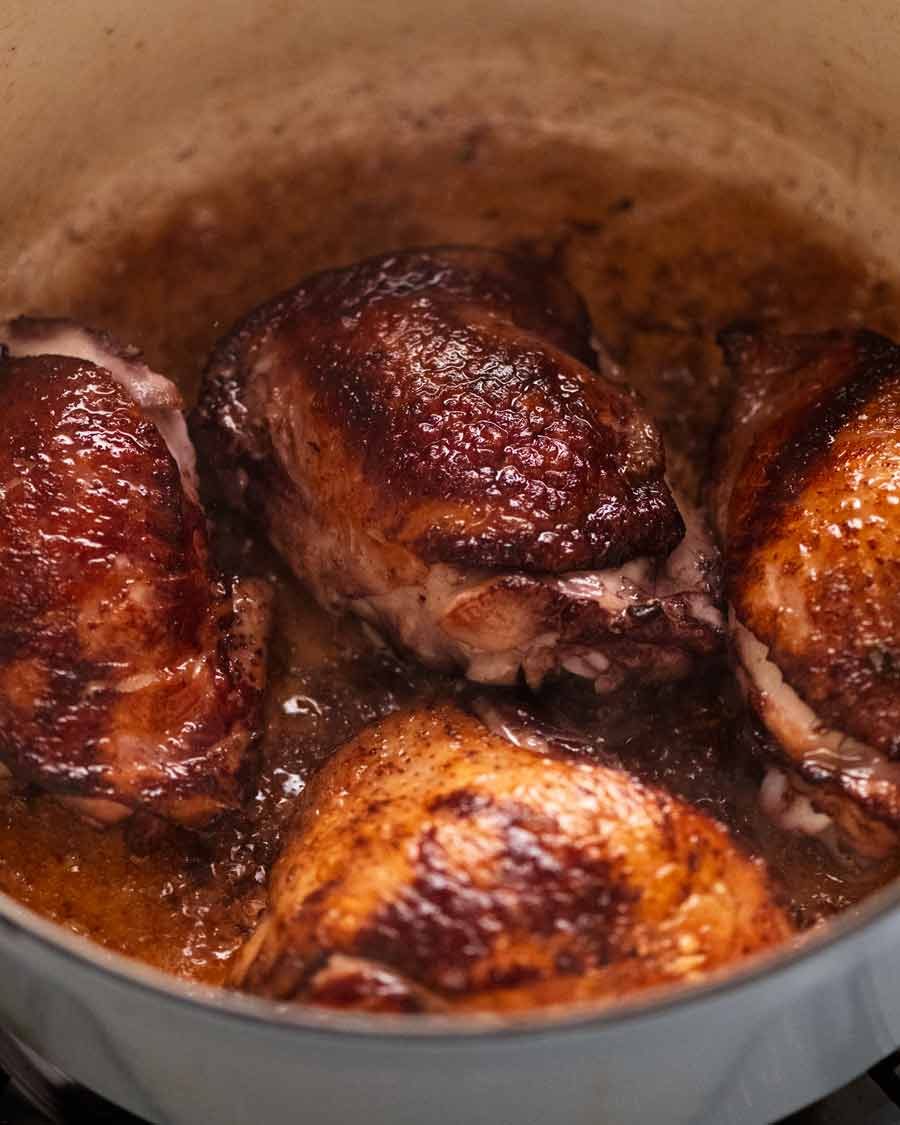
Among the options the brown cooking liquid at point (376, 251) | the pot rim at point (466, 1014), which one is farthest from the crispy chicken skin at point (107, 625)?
the pot rim at point (466, 1014)

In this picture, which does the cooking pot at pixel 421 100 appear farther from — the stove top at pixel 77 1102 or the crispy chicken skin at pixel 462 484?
the crispy chicken skin at pixel 462 484

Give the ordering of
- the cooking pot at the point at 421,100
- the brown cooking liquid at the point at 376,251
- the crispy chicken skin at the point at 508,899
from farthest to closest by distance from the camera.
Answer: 1. the brown cooking liquid at the point at 376,251
2. the cooking pot at the point at 421,100
3. the crispy chicken skin at the point at 508,899

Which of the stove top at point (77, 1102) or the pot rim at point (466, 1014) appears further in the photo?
the stove top at point (77, 1102)

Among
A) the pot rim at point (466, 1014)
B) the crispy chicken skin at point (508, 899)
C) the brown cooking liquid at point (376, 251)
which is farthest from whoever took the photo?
the brown cooking liquid at point (376, 251)

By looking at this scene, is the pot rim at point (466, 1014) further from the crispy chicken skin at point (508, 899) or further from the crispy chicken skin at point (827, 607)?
the crispy chicken skin at point (827, 607)

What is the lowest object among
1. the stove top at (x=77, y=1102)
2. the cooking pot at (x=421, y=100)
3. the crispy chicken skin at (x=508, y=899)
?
the stove top at (x=77, y=1102)

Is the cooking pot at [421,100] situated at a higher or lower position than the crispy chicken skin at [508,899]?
higher

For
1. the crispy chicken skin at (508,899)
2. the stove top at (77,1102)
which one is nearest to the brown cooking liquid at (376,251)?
the stove top at (77,1102)

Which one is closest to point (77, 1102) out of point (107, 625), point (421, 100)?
point (107, 625)
